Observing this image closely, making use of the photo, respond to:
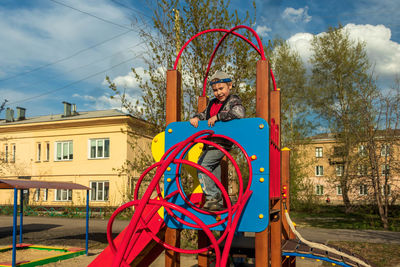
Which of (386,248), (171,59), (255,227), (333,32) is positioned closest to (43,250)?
(171,59)

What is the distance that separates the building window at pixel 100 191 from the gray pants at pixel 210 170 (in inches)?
779

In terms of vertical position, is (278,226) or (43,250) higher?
(278,226)

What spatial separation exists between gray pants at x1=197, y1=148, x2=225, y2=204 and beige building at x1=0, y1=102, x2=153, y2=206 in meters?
17.3

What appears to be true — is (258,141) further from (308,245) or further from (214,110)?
(308,245)

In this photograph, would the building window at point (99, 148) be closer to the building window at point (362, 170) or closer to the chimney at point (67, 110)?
the chimney at point (67, 110)

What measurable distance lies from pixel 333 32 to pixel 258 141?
23.4 m

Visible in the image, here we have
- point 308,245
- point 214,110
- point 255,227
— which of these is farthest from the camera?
point 308,245

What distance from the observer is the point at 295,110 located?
24.6 metres

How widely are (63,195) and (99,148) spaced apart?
13.2ft

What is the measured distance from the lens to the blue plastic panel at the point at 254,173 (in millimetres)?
3090

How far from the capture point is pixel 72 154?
78.2ft

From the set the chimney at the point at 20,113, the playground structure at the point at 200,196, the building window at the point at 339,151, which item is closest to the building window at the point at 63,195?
Result: the chimney at the point at 20,113

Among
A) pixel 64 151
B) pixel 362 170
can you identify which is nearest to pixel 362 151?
pixel 362 170

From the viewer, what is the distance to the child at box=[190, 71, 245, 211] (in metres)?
3.32
